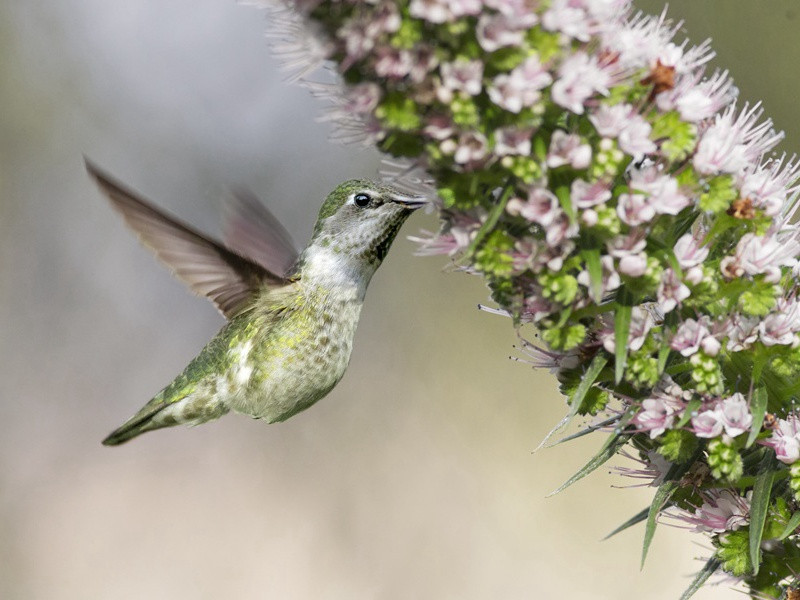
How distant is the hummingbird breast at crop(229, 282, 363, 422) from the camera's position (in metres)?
4.75

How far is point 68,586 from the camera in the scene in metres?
10.1

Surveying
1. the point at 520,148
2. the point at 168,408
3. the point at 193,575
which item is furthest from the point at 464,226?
the point at 193,575

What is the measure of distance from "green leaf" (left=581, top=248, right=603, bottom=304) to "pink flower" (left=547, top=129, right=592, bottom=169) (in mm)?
273

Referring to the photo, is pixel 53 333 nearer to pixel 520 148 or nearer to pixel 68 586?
pixel 68 586

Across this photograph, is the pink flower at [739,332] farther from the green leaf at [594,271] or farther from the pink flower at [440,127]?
the pink flower at [440,127]

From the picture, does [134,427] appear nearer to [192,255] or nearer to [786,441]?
[192,255]

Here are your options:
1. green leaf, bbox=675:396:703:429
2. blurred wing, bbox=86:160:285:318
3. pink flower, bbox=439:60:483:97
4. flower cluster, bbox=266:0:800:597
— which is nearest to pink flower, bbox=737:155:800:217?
flower cluster, bbox=266:0:800:597

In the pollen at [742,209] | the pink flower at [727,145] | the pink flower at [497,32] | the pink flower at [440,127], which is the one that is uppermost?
the pink flower at [497,32]

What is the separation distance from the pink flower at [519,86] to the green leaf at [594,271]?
1.68ft

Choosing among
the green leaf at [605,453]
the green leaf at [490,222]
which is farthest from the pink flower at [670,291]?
the green leaf at [490,222]

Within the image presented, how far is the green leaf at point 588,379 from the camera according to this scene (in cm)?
304

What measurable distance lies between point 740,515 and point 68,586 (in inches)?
341

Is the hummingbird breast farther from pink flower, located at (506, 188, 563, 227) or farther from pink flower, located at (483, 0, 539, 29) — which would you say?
pink flower, located at (483, 0, 539, 29)

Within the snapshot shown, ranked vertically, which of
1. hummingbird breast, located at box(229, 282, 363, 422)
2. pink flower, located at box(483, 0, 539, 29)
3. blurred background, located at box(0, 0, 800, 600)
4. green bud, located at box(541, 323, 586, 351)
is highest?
pink flower, located at box(483, 0, 539, 29)
